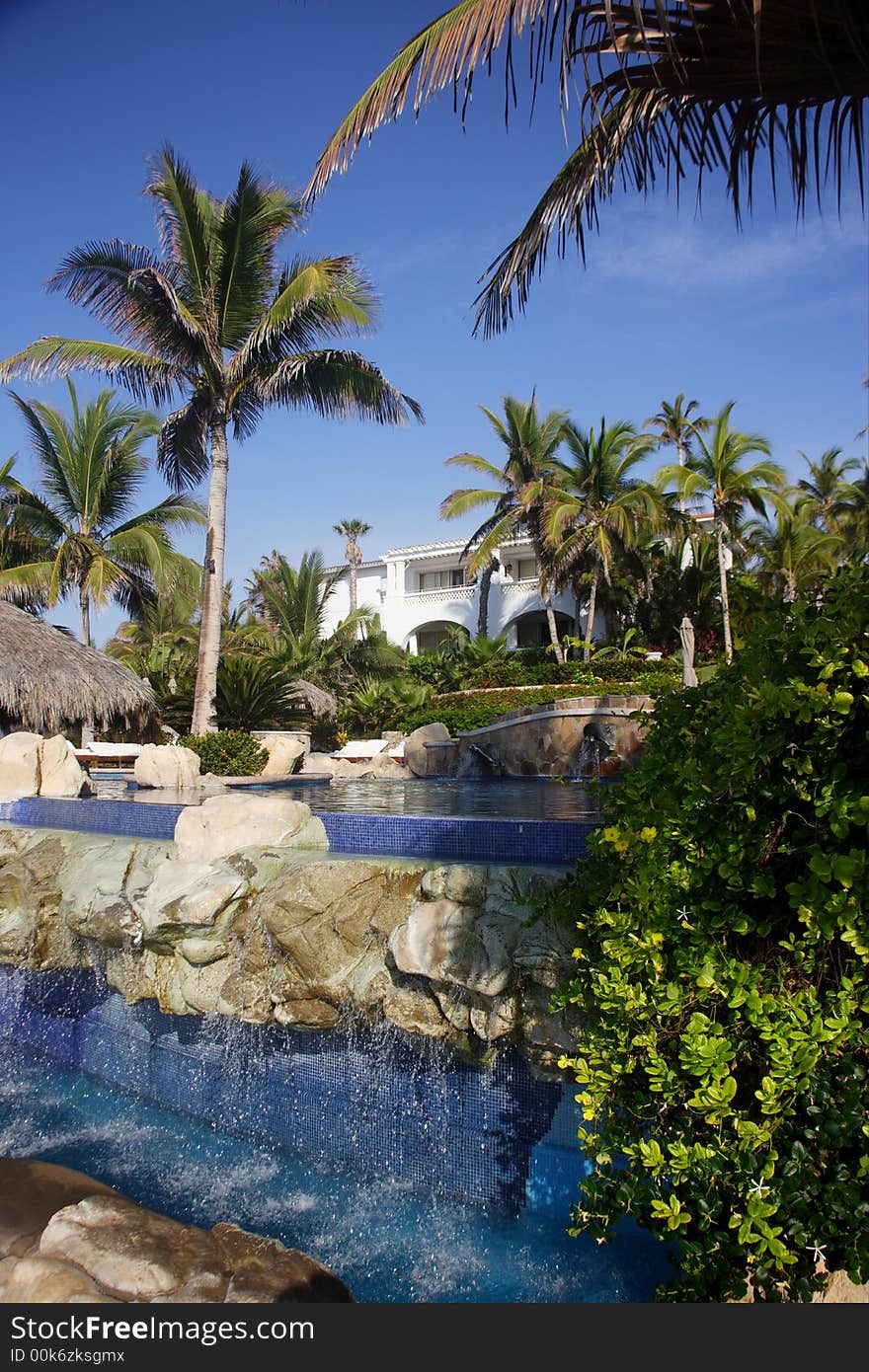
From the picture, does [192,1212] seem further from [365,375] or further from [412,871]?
[365,375]

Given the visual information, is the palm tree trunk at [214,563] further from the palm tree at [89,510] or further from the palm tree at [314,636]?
the palm tree at [314,636]

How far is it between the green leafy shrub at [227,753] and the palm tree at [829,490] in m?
33.3

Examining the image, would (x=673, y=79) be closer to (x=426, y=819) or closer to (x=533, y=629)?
(x=426, y=819)

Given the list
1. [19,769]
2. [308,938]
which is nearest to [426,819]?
[308,938]

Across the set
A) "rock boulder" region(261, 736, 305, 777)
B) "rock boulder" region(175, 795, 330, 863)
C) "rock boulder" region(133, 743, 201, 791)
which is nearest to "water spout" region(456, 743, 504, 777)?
"rock boulder" region(261, 736, 305, 777)

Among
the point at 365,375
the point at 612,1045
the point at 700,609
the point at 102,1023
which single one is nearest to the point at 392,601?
the point at 700,609

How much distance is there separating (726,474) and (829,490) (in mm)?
16026

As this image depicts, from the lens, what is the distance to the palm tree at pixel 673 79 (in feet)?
9.23

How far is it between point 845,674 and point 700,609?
89.1 feet

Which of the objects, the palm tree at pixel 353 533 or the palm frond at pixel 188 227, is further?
the palm tree at pixel 353 533

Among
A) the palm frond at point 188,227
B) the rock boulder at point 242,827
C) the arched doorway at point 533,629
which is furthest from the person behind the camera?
the arched doorway at point 533,629

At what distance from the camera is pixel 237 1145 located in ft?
16.1

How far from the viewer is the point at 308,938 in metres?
4.57

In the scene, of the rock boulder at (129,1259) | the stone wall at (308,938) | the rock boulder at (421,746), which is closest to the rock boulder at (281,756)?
the rock boulder at (421,746)
